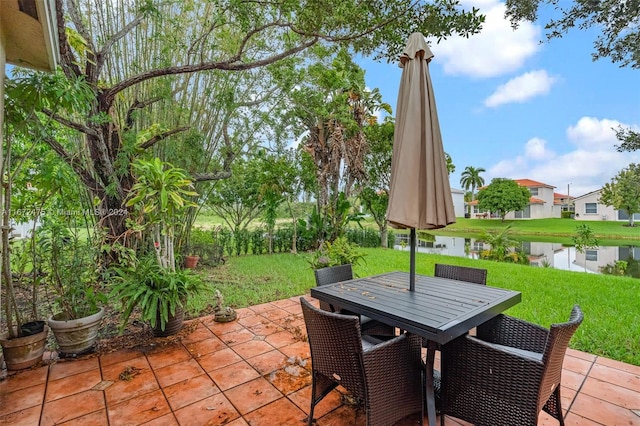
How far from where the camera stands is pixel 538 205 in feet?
106

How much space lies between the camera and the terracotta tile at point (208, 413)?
2037mm

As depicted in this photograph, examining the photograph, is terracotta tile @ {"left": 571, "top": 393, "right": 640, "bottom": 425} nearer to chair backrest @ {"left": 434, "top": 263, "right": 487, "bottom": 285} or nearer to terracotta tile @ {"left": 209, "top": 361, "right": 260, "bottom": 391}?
chair backrest @ {"left": 434, "top": 263, "right": 487, "bottom": 285}

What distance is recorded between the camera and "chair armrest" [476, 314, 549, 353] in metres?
1.95

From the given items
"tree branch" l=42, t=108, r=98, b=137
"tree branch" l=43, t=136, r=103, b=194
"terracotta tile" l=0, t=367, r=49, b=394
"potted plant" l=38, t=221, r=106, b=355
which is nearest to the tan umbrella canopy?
"potted plant" l=38, t=221, r=106, b=355

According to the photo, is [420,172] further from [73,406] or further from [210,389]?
[73,406]

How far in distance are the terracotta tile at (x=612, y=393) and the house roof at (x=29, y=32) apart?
490 cm

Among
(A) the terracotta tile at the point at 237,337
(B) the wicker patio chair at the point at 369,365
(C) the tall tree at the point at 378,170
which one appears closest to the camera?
(B) the wicker patio chair at the point at 369,365

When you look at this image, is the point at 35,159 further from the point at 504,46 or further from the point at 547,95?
the point at 547,95

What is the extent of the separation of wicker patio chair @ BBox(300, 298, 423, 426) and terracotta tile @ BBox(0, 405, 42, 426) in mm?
1977

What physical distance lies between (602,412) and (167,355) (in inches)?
145

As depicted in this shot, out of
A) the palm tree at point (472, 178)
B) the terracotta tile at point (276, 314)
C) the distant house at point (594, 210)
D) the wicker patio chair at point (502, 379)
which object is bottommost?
the terracotta tile at point (276, 314)

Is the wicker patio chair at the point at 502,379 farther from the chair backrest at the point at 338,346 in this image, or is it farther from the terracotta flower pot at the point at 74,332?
the terracotta flower pot at the point at 74,332

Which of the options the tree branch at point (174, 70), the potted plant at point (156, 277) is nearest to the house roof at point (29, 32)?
the potted plant at point (156, 277)

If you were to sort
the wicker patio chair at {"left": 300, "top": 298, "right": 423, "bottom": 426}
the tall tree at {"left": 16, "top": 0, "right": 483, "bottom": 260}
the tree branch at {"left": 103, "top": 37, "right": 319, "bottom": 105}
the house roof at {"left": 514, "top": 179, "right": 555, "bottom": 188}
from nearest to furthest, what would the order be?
1. the wicker patio chair at {"left": 300, "top": 298, "right": 423, "bottom": 426}
2. the tall tree at {"left": 16, "top": 0, "right": 483, "bottom": 260}
3. the tree branch at {"left": 103, "top": 37, "right": 319, "bottom": 105}
4. the house roof at {"left": 514, "top": 179, "right": 555, "bottom": 188}
